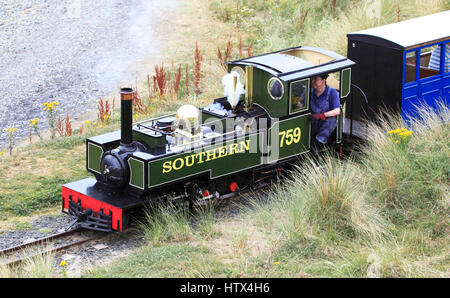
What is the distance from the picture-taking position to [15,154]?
1260cm

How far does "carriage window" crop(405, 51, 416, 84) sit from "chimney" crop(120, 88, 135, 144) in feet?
16.6

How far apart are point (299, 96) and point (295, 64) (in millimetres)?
504

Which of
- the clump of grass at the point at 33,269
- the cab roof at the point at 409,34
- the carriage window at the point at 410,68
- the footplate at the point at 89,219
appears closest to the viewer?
the clump of grass at the point at 33,269

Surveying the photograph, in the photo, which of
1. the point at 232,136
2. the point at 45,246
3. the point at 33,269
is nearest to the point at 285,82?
the point at 232,136

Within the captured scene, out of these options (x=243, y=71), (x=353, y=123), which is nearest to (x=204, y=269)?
(x=243, y=71)

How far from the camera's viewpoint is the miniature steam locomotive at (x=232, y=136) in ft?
31.1

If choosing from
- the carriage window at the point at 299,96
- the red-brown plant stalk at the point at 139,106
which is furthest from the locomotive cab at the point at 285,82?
the red-brown plant stalk at the point at 139,106

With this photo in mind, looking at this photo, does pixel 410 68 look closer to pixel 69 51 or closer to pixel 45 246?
pixel 45 246

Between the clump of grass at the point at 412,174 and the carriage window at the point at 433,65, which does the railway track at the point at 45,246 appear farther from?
the carriage window at the point at 433,65

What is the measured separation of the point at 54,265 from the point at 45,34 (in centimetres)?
1411

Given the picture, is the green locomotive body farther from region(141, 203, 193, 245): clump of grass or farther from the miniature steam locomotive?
region(141, 203, 193, 245): clump of grass

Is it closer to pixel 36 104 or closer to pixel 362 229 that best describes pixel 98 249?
pixel 362 229

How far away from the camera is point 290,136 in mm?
10672

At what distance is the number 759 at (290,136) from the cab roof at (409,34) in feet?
7.47
